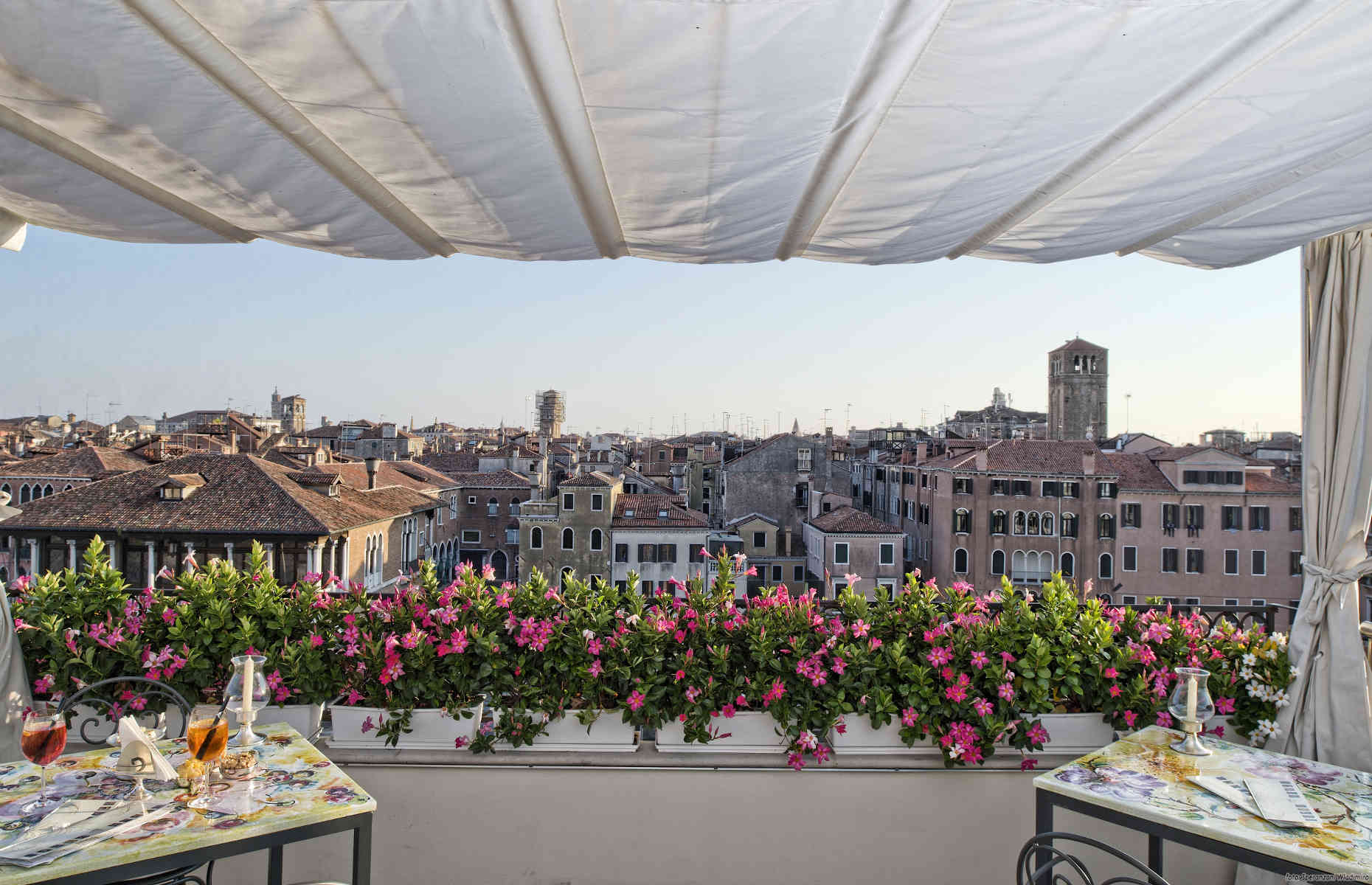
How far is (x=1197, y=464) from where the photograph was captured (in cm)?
2545

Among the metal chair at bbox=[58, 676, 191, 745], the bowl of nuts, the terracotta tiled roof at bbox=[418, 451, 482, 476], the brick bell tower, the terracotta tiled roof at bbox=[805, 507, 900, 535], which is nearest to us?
the bowl of nuts

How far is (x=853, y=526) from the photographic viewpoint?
79.4ft

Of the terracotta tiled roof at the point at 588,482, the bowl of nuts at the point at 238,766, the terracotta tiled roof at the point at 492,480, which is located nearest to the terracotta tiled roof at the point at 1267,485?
the terracotta tiled roof at the point at 588,482

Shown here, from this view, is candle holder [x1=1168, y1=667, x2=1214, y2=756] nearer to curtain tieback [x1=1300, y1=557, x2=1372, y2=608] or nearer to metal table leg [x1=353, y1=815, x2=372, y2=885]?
curtain tieback [x1=1300, y1=557, x2=1372, y2=608]

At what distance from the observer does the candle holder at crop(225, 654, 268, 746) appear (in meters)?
1.92

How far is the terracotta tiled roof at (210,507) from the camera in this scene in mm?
16516

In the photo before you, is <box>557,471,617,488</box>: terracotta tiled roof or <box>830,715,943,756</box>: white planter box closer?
<box>830,715,943,756</box>: white planter box

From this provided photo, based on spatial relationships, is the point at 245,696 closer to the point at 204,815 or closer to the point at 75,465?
the point at 204,815

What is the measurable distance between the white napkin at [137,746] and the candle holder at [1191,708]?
253cm

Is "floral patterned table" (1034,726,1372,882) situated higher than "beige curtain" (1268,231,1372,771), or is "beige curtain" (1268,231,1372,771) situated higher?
"beige curtain" (1268,231,1372,771)

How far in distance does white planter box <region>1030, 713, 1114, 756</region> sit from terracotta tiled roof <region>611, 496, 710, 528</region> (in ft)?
68.8

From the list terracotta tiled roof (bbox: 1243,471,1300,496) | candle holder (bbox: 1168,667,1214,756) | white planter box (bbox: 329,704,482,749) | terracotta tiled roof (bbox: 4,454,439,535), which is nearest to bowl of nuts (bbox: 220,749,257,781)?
white planter box (bbox: 329,704,482,749)

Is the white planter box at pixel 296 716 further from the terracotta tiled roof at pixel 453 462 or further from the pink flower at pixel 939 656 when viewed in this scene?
the terracotta tiled roof at pixel 453 462

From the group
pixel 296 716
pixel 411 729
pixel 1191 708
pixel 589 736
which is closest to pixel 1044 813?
pixel 1191 708
